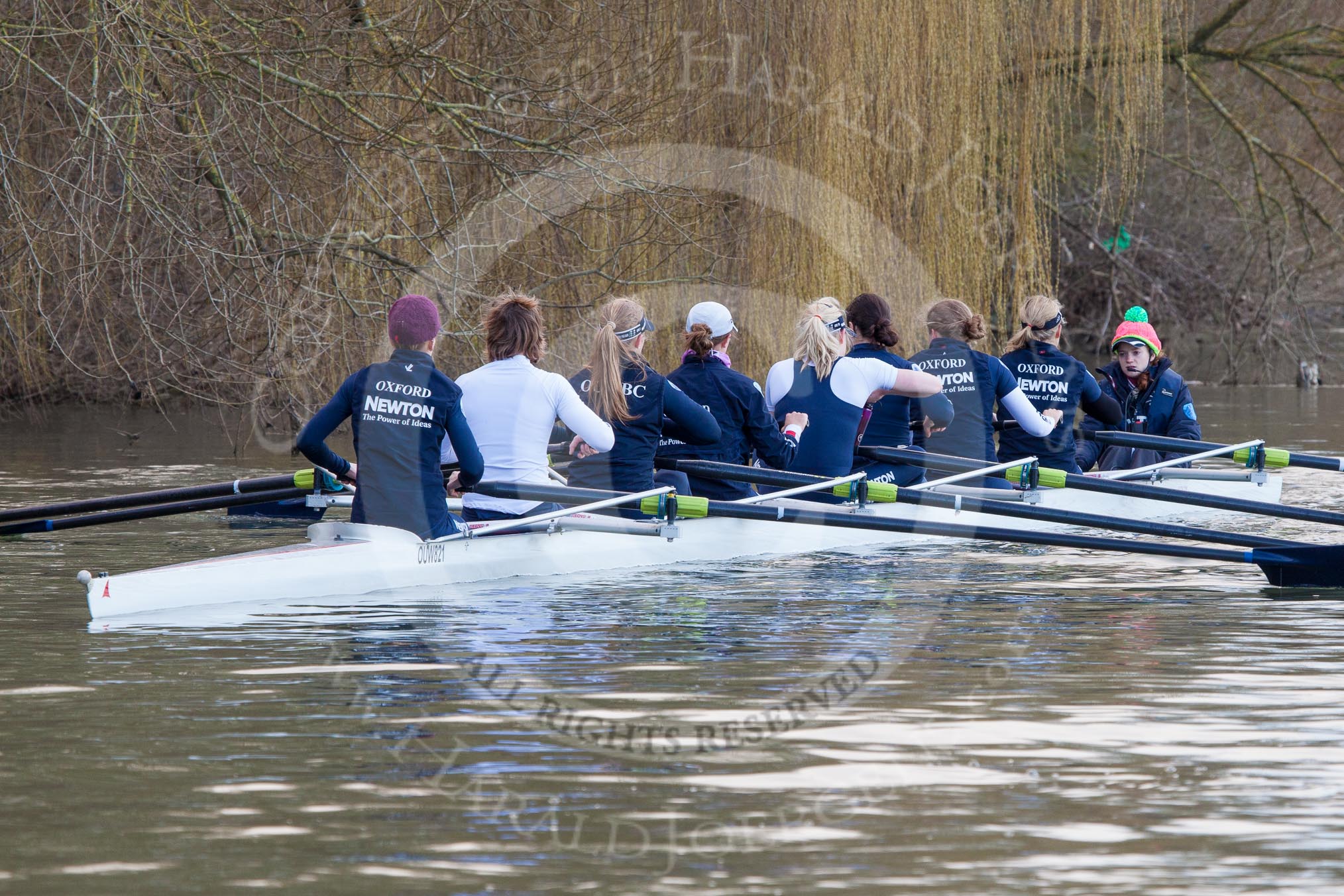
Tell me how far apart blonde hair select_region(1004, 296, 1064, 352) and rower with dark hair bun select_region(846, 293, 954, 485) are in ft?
3.04

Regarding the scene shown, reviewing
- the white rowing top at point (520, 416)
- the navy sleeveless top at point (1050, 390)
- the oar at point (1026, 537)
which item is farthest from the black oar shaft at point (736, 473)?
the navy sleeveless top at point (1050, 390)

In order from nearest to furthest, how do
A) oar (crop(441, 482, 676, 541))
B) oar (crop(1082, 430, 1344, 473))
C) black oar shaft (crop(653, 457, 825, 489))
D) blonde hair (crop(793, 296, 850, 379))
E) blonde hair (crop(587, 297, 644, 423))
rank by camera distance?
1. oar (crop(441, 482, 676, 541))
2. blonde hair (crop(587, 297, 644, 423))
3. black oar shaft (crop(653, 457, 825, 489))
4. blonde hair (crop(793, 296, 850, 379))
5. oar (crop(1082, 430, 1344, 473))

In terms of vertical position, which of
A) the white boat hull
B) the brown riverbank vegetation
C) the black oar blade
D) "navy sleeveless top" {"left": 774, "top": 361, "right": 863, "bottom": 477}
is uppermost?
the brown riverbank vegetation

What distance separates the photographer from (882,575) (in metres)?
8.27

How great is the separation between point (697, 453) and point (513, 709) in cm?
363

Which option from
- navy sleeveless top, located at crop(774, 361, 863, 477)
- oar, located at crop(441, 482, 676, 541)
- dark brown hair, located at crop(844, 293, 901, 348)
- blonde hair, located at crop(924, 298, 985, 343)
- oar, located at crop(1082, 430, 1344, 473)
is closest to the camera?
oar, located at crop(441, 482, 676, 541)

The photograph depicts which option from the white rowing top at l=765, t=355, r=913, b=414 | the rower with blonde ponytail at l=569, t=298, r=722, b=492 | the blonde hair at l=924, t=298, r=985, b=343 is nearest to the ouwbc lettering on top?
the rower with blonde ponytail at l=569, t=298, r=722, b=492

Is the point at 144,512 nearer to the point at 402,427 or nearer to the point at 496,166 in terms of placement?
the point at 402,427

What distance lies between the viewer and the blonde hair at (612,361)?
313 inches

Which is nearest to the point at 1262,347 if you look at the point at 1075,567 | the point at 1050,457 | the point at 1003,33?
the point at 1003,33

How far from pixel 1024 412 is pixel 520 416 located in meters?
3.41

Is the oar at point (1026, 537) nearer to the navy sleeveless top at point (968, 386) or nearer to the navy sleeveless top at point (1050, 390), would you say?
the navy sleeveless top at point (968, 386)

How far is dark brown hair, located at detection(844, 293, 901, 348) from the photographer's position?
29.3 feet

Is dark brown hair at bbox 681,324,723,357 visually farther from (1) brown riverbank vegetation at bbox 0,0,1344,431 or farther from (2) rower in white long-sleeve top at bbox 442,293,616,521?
(1) brown riverbank vegetation at bbox 0,0,1344,431
